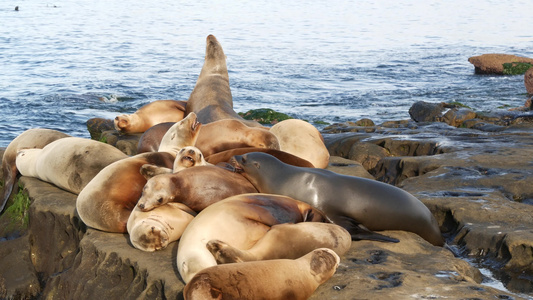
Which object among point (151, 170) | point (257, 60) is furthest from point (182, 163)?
point (257, 60)

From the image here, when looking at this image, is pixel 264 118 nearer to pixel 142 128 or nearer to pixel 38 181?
pixel 142 128

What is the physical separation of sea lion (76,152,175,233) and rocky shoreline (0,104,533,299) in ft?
0.33

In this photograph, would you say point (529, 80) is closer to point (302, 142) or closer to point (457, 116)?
point (457, 116)

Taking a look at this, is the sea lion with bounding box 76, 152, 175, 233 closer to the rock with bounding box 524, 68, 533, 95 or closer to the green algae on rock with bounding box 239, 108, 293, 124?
the green algae on rock with bounding box 239, 108, 293, 124

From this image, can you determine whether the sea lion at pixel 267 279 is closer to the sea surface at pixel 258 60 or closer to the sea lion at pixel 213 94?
the sea lion at pixel 213 94

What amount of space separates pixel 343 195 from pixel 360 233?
292 mm

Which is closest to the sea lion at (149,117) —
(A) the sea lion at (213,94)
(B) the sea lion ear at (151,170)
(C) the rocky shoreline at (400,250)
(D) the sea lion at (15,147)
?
(A) the sea lion at (213,94)

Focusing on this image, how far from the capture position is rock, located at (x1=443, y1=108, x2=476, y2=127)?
44.0ft

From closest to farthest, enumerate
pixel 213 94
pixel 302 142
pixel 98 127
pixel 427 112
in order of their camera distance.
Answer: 1. pixel 302 142
2. pixel 213 94
3. pixel 98 127
4. pixel 427 112

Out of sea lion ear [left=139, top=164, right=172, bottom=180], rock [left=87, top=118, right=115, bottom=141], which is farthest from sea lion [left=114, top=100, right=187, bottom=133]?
sea lion ear [left=139, top=164, right=172, bottom=180]

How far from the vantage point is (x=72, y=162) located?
5820mm

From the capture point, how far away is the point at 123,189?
4.73m

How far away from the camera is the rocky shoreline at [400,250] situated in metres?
3.66

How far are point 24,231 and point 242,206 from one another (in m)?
2.82
